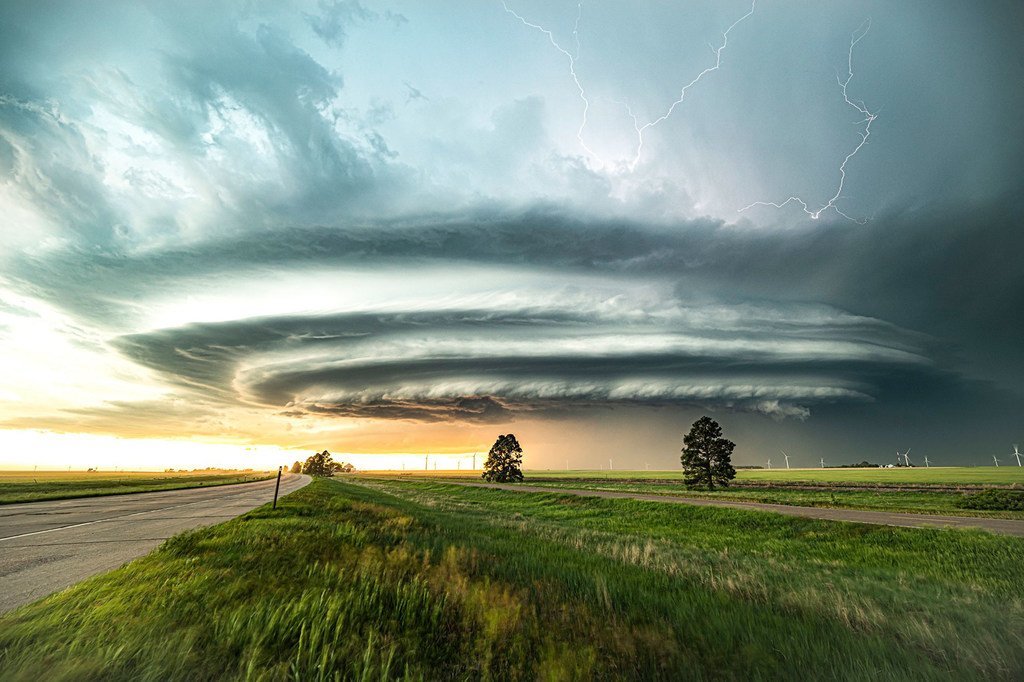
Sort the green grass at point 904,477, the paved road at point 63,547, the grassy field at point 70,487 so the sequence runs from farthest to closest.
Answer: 1. the green grass at point 904,477
2. the grassy field at point 70,487
3. the paved road at point 63,547

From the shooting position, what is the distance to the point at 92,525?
1680 centimetres

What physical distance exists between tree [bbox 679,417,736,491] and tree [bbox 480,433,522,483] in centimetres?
5648

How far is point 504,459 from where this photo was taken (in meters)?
113

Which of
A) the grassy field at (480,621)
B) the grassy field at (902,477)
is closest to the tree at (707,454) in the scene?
the grassy field at (902,477)

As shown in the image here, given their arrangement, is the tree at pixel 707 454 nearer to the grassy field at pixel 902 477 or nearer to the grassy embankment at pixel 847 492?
the grassy embankment at pixel 847 492

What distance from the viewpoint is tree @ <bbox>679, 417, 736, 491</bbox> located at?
2437 inches

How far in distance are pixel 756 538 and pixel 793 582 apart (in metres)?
15.5

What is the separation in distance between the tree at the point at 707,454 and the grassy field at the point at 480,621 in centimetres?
5521

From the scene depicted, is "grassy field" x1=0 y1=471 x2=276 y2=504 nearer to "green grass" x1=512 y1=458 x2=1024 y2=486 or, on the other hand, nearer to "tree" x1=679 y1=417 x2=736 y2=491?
"tree" x1=679 y1=417 x2=736 y2=491

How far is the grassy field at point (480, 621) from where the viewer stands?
12.7 feet

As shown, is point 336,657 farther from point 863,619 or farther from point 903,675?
point 863,619

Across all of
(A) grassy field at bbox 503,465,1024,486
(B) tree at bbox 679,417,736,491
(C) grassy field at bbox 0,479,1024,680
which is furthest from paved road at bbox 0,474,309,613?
(A) grassy field at bbox 503,465,1024,486

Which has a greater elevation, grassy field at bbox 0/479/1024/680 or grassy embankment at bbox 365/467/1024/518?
grassy field at bbox 0/479/1024/680

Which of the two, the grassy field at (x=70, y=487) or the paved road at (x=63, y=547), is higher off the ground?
the paved road at (x=63, y=547)
